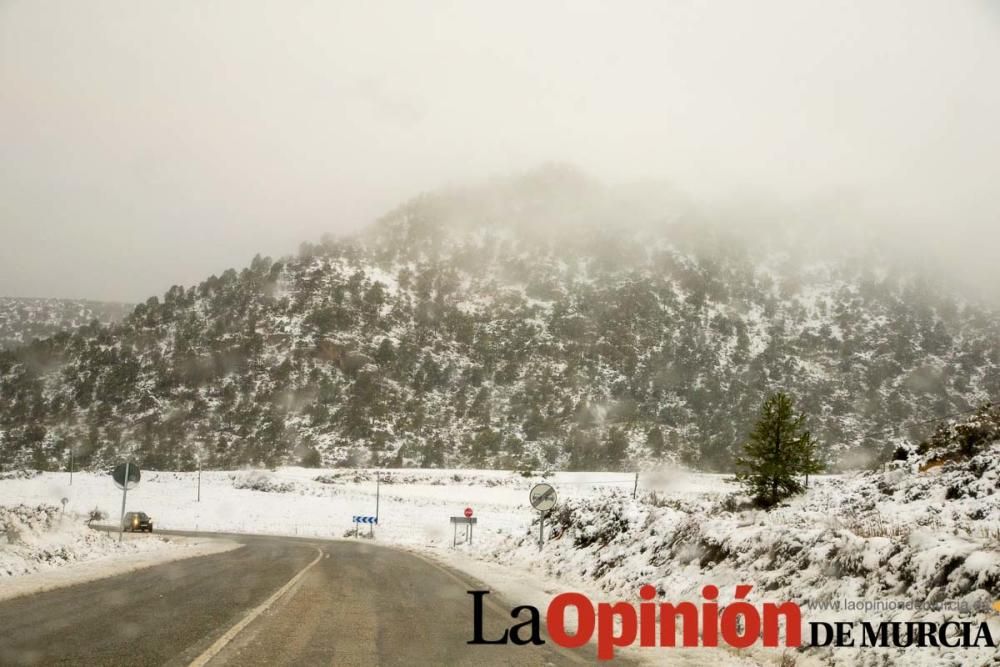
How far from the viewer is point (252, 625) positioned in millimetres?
9109

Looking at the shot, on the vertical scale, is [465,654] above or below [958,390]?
below

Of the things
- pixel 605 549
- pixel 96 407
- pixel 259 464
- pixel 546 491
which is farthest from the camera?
pixel 96 407

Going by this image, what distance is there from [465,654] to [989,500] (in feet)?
41.6

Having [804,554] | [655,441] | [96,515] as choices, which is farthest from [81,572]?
[655,441]

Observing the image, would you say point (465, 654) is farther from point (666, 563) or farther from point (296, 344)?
point (296, 344)

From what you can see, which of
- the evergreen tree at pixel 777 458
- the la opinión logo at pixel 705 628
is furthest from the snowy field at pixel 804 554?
the evergreen tree at pixel 777 458

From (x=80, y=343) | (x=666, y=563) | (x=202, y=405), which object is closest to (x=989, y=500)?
(x=666, y=563)

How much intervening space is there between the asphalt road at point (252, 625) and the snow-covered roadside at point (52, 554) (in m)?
1.49

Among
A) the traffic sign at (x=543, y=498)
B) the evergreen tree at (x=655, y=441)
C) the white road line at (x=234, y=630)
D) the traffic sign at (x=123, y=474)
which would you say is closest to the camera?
the white road line at (x=234, y=630)

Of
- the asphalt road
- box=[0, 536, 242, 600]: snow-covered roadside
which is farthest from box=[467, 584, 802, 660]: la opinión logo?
box=[0, 536, 242, 600]: snow-covered roadside

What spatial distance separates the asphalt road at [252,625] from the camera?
7367 millimetres

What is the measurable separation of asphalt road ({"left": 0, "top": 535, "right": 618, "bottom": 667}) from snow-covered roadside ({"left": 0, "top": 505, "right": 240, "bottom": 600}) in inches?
58.6

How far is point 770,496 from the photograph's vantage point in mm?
27094

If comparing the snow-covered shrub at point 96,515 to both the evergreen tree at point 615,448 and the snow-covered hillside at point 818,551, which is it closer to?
the snow-covered hillside at point 818,551
